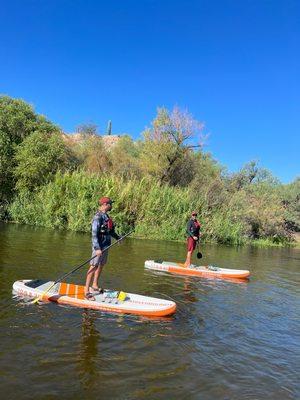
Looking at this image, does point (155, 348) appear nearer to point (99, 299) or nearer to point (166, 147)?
point (99, 299)

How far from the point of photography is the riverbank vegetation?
29.2 metres

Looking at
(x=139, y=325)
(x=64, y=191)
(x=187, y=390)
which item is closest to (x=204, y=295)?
(x=139, y=325)

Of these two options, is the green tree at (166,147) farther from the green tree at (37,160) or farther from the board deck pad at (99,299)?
the board deck pad at (99,299)

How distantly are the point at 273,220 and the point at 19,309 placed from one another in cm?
3681

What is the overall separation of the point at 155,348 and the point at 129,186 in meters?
22.9

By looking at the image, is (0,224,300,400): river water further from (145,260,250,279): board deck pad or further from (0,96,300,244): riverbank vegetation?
(0,96,300,244): riverbank vegetation

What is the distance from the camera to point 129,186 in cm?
2952

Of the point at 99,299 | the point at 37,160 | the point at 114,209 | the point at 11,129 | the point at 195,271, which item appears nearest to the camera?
the point at 99,299

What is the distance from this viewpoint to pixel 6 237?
773 inches

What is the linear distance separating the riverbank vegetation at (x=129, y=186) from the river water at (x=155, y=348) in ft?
57.4

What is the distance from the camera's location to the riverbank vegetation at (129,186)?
29.2 metres

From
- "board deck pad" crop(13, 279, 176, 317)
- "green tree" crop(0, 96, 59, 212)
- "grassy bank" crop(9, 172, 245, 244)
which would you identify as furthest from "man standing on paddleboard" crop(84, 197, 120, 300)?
"green tree" crop(0, 96, 59, 212)

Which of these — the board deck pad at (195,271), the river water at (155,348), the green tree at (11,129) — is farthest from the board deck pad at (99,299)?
the green tree at (11,129)

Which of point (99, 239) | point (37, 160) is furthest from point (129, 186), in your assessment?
point (99, 239)
